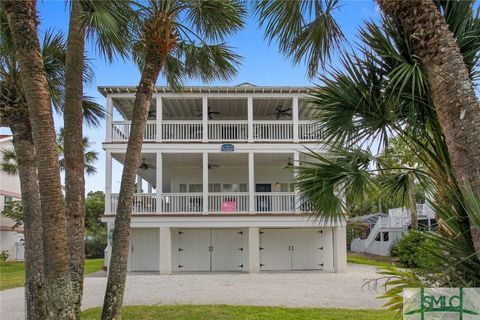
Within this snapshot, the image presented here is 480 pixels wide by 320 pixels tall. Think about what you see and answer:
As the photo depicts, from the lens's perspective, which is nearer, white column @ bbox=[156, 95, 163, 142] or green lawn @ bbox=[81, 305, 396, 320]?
green lawn @ bbox=[81, 305, 396, 320]

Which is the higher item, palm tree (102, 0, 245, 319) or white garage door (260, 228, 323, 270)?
palm tree (102, 0, 245, 319)

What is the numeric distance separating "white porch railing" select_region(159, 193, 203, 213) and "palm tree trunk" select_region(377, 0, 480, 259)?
1536 cm

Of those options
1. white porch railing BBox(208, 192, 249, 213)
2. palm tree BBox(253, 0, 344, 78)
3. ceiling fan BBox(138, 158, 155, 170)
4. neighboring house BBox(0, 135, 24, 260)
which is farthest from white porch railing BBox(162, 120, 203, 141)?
neighboring house BBox(0, 135, 24, 260)

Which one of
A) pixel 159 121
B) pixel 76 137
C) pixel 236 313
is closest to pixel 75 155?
pixel 76 137

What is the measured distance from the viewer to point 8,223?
3262cm

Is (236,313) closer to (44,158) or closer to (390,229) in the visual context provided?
(44,158)

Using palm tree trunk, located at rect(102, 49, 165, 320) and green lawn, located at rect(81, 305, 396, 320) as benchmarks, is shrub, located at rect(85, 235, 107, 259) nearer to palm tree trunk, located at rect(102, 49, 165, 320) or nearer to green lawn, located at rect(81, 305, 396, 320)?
green lawn, located at rect(81, 305, 396, 320)

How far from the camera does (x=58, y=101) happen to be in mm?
8375

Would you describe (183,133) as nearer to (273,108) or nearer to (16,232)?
(273,108)

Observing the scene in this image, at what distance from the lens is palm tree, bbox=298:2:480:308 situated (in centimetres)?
429

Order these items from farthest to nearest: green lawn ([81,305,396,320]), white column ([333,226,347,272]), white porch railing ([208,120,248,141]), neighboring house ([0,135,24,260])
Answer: neighboring house ([0,135,24,260])
white porch railing ([208,120,248,141])
white column ([333,226,347,272])
green lawn ([81,305,396,320])

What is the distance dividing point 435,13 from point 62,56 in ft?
21.7

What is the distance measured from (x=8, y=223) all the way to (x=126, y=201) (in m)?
30.2

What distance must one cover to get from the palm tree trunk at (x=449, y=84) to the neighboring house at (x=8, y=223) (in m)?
32.4
